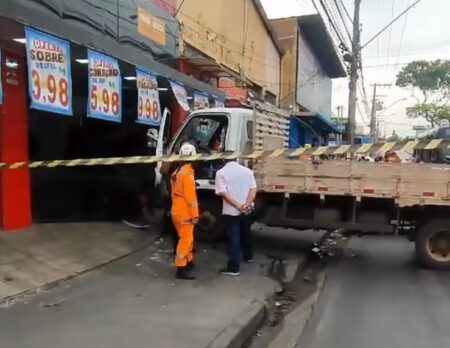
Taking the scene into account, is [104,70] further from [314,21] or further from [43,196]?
[314,21]

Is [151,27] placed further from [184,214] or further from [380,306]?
[380,306]

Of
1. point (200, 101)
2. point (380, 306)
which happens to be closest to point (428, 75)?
point (200, 101)

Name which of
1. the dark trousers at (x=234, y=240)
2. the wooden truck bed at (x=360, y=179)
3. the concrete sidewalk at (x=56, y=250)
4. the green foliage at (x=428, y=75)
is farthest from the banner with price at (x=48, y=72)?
the green foliage at (x=428, y=75)

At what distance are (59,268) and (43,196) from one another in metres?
3.92

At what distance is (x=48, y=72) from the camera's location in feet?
27.3

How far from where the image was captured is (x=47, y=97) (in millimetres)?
8352

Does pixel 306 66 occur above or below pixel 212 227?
above

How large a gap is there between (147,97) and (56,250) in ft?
13.4

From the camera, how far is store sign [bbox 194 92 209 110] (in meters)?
14.8

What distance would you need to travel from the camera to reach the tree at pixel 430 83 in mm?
75438

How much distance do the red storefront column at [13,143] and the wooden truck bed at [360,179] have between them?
3769 millimetres

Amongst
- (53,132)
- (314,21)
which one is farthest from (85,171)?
(314,21)

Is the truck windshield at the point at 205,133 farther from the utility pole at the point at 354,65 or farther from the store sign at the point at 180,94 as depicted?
the utility pole at the point at 354,65

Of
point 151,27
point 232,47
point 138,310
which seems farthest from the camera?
point 232,47
